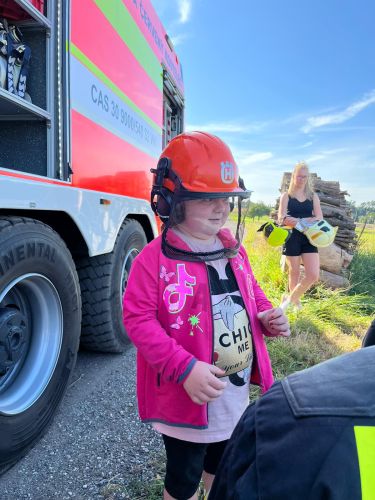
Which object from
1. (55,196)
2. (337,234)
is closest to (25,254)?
(55,196)

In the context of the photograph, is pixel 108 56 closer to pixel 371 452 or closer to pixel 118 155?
pixel 118 155

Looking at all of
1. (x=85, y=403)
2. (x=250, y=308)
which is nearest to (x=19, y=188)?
(x=250, y=308)

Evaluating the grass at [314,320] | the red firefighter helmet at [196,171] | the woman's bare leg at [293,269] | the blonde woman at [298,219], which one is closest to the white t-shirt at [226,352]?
the red firefighter helmet at [196,171]

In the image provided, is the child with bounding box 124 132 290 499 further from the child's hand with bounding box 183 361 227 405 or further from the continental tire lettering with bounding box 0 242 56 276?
the continental tire lettering with bounding box 0 242 56 276

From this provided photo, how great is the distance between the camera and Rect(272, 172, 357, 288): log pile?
6098mm

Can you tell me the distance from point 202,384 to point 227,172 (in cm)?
72

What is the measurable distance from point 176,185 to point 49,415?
1385 millimetres

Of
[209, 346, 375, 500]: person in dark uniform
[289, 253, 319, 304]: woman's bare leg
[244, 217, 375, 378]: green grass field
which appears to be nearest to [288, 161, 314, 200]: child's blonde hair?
[289, 253, 319, 304]: woman's bare leg

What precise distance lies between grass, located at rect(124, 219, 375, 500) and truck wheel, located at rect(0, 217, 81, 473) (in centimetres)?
57

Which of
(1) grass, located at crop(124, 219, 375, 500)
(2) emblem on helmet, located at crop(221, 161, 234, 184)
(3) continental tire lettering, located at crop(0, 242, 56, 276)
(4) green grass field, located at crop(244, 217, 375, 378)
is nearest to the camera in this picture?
(2) emblem on helmet, located at crop(221, 161, 234, 184)

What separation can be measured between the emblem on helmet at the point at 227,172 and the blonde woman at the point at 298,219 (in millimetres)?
3206

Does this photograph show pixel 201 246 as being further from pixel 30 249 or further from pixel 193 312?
pixel 30 249

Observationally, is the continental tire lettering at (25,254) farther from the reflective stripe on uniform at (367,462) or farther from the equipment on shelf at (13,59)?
the reflective stripe on uniform at (367,462)

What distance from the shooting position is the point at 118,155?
276 centimetres
